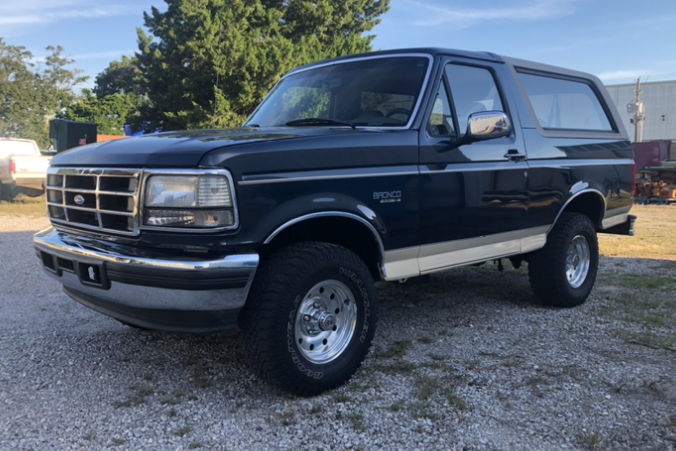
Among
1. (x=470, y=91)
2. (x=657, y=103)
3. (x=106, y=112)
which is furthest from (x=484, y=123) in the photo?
(x=657, y=103)

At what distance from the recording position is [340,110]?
13.6ft

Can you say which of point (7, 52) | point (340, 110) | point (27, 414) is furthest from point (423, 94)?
point (7, 52)

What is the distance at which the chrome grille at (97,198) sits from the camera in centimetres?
301

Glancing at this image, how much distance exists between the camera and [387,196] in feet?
11.6

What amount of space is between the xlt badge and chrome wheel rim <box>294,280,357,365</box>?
57cm

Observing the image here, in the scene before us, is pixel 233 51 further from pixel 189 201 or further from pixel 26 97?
pixel 26 97

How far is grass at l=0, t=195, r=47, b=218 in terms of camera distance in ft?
43.4

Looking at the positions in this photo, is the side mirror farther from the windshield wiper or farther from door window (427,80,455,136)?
the windshield wiper

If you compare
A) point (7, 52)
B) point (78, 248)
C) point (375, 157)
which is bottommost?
point (78, 248)

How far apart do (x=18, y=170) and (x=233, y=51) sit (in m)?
11.2

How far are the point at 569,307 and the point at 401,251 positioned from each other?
7.88ft

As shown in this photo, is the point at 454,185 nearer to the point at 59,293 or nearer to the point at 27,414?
the point at 27,414

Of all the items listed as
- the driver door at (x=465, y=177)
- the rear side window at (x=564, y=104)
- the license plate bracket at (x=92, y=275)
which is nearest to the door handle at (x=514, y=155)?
the driver door at (x=465, y=177)

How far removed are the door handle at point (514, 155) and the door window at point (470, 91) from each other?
39 centimetres
